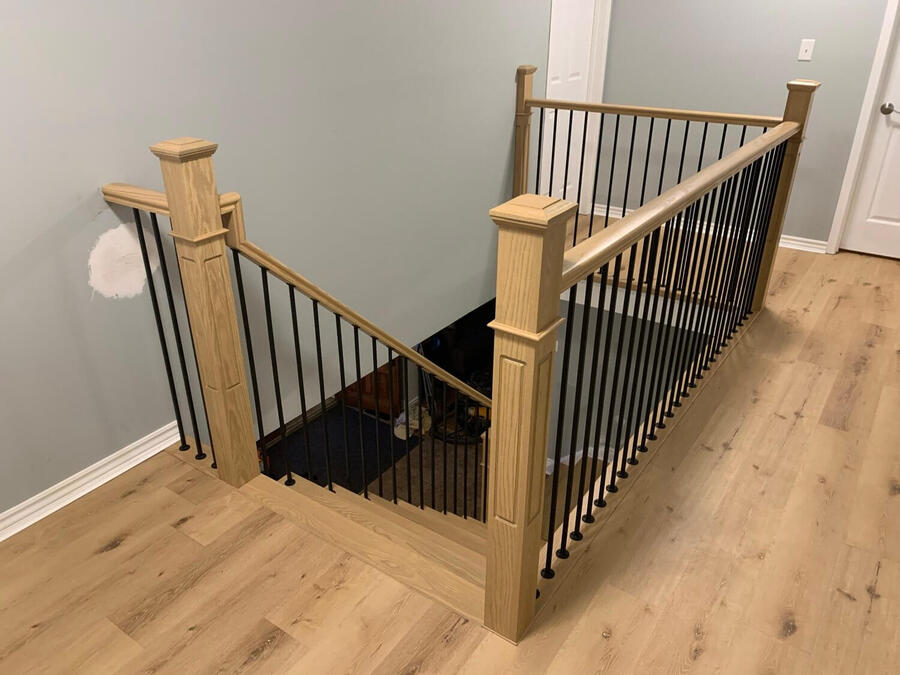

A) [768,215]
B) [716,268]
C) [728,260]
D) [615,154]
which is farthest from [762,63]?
[716,268]

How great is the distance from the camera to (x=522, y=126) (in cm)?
394

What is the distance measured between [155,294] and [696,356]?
1969 millimetres

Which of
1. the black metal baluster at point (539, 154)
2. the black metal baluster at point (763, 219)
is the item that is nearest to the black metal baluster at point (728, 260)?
the black metal baluster at point (763, 219)

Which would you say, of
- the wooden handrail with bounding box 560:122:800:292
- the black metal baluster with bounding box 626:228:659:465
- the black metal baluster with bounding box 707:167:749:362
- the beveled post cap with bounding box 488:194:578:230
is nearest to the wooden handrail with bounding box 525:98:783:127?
the black metal baluster with bounding box 707:167:749:362

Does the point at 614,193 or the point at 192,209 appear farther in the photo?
the point at 614,193

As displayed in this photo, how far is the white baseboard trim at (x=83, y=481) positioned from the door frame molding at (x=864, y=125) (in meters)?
3.80

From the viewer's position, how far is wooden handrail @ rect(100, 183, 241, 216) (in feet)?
6.16

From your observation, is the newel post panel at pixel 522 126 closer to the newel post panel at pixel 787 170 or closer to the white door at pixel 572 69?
the white door at pixel 572 69

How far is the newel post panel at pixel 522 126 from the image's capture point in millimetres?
3809

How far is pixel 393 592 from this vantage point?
Result: 174cm

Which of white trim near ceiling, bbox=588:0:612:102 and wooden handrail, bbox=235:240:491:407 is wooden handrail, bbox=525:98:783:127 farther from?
wooden handrail, bbox=235:240:491:407

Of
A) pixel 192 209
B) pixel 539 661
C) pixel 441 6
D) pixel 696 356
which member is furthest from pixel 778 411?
pixel 441 6

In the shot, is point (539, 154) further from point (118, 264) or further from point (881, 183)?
point (118, 264)

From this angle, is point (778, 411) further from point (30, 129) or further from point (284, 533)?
point (30, 129)
